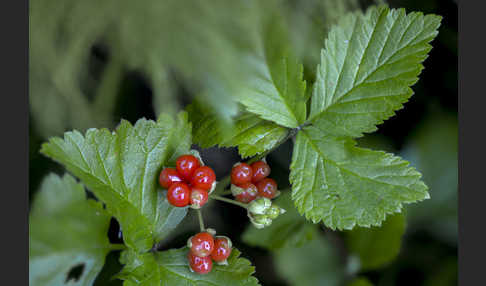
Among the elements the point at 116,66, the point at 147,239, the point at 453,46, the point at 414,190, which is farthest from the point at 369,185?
the point at 453,46

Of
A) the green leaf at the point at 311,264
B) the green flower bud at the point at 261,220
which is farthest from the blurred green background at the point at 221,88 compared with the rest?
the green flower bud at the point at 261,220

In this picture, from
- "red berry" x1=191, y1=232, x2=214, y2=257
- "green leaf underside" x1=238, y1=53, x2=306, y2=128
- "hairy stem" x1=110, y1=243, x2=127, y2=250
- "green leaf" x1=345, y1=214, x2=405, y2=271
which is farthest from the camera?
"green leaf" x1=345, y1=214, x2=405, y2=271

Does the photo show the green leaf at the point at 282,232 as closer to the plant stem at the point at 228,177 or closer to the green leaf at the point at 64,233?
the plant stem at the point at 228,177

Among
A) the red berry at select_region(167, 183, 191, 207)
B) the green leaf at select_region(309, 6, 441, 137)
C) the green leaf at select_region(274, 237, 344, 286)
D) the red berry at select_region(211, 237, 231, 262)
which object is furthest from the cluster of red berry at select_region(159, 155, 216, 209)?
the green leaf at select_region(274, 237, 344, 286)

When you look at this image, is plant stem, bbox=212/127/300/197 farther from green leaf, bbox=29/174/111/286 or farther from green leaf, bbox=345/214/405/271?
green leaf, bbox=345/214/405/271

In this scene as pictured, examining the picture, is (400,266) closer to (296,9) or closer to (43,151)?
(296,9)

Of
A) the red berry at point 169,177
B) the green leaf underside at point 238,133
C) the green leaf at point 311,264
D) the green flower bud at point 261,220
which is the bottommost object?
the green leaf at point 311,264

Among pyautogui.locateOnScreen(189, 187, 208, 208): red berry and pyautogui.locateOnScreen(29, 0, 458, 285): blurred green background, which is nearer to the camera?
pyautogui.locateOnScreen(29, 0, 458, 285): blurred green background
